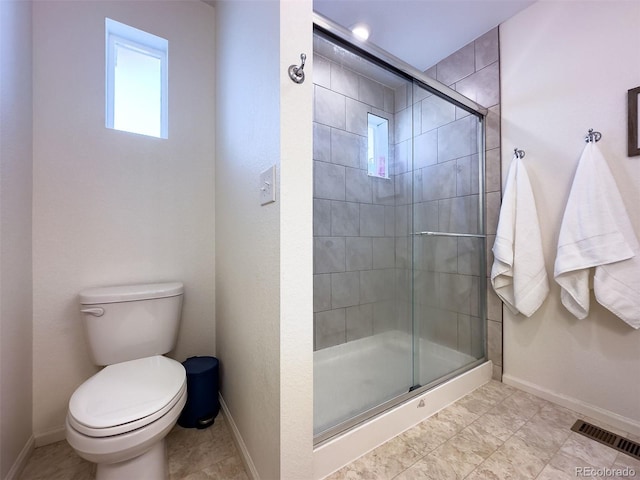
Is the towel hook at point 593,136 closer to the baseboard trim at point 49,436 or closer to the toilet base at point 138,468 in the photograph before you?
the toilet base at point 138,468

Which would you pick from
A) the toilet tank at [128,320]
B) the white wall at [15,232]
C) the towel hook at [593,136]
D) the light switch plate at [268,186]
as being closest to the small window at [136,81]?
the white wall at [15,232]

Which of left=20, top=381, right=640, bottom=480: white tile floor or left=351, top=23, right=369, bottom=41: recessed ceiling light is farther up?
left=351, top=23, right=369, bottom=41: recessed ceiling light

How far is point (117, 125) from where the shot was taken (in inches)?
60.2

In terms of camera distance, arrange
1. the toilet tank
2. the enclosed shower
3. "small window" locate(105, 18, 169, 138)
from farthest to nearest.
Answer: the enclosed shower
"small window" locate(105, 18, 169, 138)
the toilet tank

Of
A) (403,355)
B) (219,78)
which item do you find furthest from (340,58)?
(403,355)

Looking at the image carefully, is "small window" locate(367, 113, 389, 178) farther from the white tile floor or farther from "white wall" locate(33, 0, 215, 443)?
the white tile floor

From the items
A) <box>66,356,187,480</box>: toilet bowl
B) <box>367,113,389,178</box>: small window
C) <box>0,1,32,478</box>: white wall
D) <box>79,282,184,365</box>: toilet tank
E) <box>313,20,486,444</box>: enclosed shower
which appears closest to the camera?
<box>66,356,187,480</box>: toilet bowl

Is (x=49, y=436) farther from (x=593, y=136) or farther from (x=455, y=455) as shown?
(x=593, y=136)

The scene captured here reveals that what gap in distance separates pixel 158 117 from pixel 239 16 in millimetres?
782

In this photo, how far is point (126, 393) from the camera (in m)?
1.00

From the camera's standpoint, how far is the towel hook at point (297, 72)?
865 millimetres

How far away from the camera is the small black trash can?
1.39 metres

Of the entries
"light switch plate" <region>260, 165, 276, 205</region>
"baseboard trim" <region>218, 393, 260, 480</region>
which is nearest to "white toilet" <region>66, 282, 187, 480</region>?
"baseboard trim" <region>218, 393, 260, 480</region>

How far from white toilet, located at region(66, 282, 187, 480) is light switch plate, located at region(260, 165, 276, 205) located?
808mm
